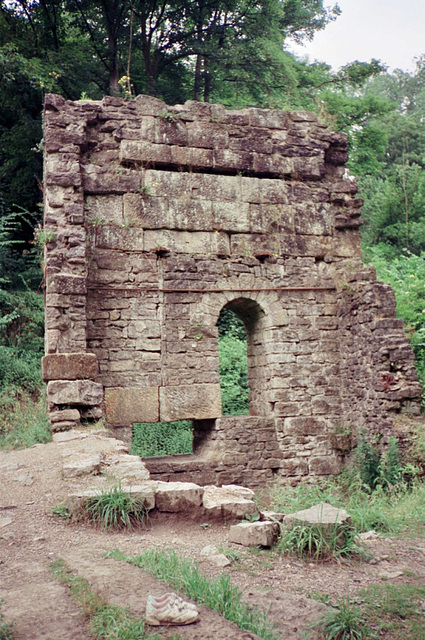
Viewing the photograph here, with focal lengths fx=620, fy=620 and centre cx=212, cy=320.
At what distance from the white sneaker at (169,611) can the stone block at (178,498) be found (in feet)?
7.03

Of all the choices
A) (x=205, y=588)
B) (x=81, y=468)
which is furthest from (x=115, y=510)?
(x=205, y=588)

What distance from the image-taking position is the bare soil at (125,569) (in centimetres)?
335

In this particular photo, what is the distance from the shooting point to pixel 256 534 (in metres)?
5.00

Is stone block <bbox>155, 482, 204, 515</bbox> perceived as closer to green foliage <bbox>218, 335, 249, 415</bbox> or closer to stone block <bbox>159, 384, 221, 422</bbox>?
stone block <bbox>159, 384, 221, 422</bbox>

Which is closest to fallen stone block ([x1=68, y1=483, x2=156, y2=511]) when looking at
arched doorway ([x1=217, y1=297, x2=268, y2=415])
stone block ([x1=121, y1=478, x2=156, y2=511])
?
stone block ([x1=121, y1=478, x2=156, y2=511])

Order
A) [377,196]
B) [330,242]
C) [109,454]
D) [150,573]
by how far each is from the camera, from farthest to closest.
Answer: [377,196] < [330,242] < [109,454] < [150,573]

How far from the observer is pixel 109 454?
659 centimetres

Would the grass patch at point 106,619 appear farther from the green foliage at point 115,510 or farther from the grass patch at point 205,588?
the green foliage at point 115,510

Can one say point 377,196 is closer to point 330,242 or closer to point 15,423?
point 330,242

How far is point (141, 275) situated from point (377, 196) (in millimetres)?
13089

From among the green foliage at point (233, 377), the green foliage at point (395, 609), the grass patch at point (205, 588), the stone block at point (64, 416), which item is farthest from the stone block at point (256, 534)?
the green foliage at point (233, 377)

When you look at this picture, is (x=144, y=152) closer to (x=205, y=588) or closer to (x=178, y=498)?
(x=178, y=498)

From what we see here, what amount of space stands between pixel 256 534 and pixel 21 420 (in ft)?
21.5

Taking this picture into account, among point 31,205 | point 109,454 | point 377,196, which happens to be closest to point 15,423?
point 109,454
